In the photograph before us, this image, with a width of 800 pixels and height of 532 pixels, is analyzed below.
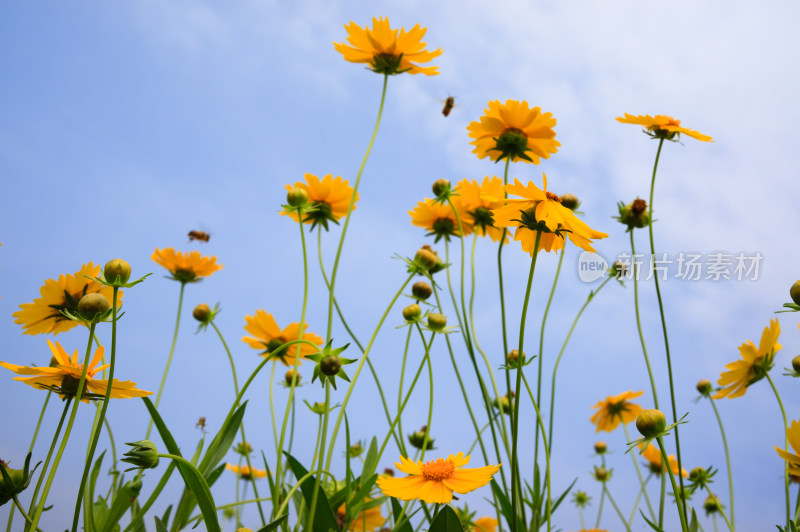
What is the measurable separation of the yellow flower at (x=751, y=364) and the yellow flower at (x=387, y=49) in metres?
1.12

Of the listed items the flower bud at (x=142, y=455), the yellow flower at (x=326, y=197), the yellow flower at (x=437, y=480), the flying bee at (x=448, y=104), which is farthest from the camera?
the flying bee at (x=448, y=104)

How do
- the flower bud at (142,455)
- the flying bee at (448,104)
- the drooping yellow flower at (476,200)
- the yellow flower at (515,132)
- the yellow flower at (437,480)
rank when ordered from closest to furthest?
the flower bud at (142,455) < the yellow flower at (437,480) < the yellow flower at (515,132) < the drooping yellow flower at (476,200) < the flying bee at (448,104)

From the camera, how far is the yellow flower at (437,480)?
98 cm

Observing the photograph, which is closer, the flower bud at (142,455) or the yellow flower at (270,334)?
the flower bud at (142,455)

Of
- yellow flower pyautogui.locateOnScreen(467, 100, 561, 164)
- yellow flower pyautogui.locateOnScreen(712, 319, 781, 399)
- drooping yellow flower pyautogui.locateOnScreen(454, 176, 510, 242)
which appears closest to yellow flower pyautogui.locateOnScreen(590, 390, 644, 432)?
yellow flower pyautogui.locateOnScreen(712, 319, 781, 399)

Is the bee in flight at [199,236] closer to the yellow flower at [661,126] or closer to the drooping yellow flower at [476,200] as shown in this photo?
the drooping yellow flower at [476,200]

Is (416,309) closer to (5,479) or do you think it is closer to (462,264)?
(462,264)

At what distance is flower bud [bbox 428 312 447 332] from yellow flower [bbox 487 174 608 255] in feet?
1.26

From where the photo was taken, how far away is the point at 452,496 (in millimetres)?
1000

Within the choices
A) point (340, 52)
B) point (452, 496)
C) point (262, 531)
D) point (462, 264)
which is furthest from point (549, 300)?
point (262, 531)

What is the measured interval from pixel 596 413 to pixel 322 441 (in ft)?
4.87

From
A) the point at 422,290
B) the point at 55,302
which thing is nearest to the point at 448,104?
the point at 422,290

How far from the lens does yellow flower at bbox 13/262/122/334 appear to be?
3.88ft

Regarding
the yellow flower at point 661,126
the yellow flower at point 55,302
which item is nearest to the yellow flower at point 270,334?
the yellow flower at point 55,302
